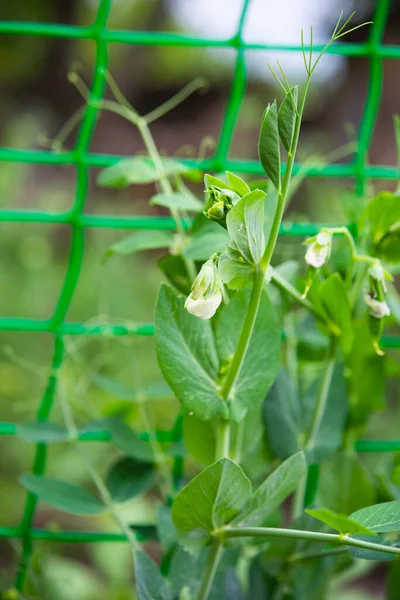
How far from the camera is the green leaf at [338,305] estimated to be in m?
0.47

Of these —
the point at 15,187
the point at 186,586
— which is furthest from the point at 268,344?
the point at 15,187

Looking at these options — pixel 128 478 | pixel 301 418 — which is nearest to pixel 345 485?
pixel 301 418

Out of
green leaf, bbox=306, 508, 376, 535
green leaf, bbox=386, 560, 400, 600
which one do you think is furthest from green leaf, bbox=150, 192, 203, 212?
green leaf, bbox=386, 560, 400, 600

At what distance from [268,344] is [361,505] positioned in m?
0.21

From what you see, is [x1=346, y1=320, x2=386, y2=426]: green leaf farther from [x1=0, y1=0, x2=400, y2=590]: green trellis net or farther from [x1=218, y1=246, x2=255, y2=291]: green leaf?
[x1=218, y1=246, x2=255, y2=291]: green leaf

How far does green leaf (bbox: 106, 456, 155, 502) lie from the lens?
59 centimetres

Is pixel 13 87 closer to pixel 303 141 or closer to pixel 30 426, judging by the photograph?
pixel 303 141

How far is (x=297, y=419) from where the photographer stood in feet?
1.84

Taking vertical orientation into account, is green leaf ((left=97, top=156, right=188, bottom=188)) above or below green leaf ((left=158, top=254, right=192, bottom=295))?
above

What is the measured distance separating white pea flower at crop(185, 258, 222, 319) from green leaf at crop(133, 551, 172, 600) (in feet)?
0.59

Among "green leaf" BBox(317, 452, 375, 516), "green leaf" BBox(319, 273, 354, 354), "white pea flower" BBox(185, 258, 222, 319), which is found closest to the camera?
"white pea flower" BBox(185, 258, 222, 319)

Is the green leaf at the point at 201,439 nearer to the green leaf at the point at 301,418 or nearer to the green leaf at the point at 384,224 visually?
the green leaf at the point at 301,418

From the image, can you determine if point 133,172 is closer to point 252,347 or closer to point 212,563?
point 252,347

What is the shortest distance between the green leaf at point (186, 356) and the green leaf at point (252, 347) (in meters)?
0.01
